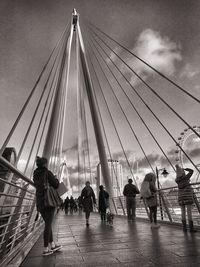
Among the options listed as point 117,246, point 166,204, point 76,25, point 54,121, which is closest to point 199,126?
point 76,25

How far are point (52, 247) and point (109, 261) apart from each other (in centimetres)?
121

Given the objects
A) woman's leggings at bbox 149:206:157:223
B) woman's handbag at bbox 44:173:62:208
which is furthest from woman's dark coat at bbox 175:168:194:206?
woman's handbag at bbox 44:173:62:208

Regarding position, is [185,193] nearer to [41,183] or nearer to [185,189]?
[185,189]

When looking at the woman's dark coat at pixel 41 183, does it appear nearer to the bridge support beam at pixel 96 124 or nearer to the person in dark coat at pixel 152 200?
the person in dark coat at pixel 152 200

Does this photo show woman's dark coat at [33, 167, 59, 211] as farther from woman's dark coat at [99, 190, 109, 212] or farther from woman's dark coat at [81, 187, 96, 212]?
woman's dark coat at [99, 190, 109, 212]

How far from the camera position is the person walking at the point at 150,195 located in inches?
293

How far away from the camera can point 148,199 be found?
7.50 m

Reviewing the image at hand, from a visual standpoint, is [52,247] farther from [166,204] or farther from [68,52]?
[68,52]

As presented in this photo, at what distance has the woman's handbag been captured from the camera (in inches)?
160

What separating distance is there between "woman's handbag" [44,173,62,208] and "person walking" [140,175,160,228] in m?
3.71

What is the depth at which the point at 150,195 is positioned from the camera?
7.39 meters

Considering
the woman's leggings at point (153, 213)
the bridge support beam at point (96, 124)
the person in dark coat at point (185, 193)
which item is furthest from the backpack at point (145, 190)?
the bridge support beam at point (96, 124)

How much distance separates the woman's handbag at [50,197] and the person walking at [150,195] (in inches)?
146

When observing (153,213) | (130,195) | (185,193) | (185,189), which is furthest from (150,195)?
(130,195)
